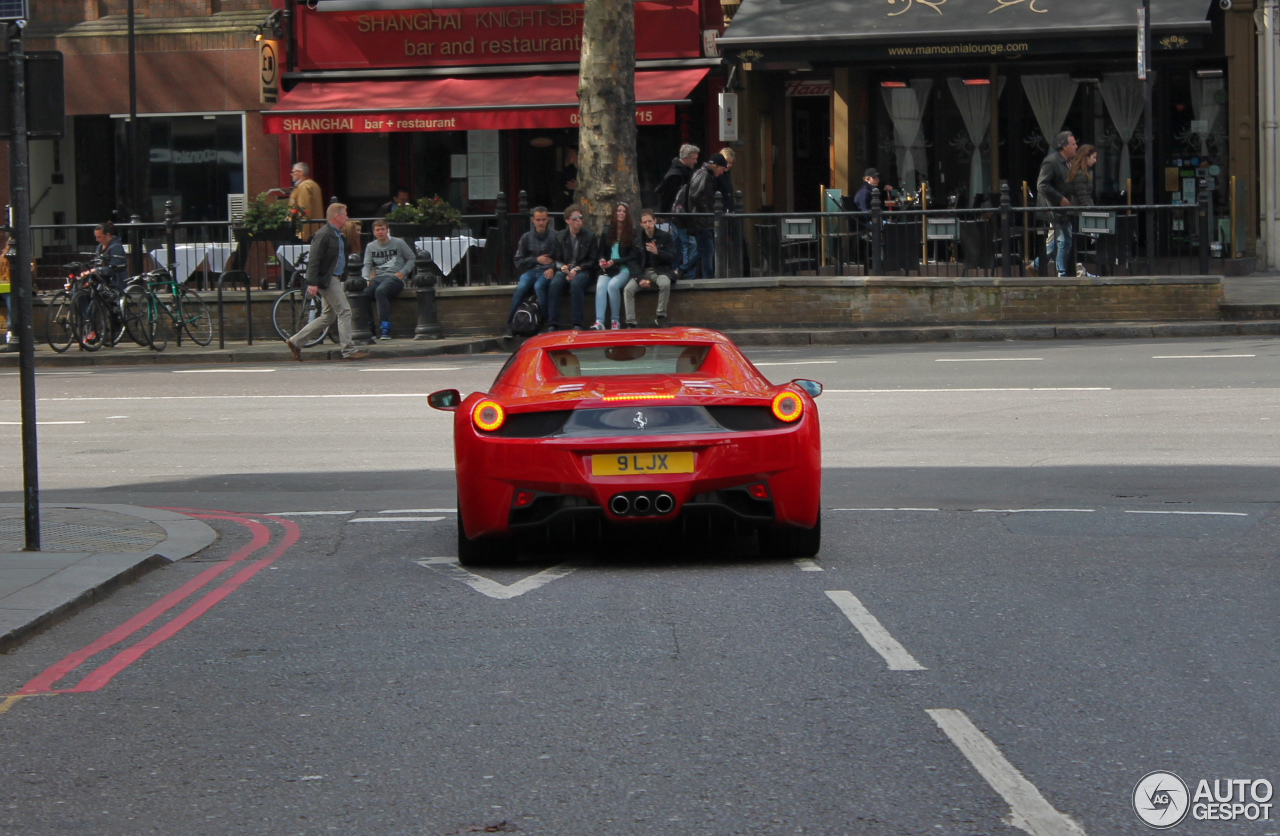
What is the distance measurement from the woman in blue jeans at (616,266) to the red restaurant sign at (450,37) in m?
7.13

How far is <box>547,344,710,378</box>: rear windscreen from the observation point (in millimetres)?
8594

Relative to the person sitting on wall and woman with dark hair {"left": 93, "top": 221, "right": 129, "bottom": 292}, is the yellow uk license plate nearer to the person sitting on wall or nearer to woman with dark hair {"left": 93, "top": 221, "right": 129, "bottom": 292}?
the person sitting on wall

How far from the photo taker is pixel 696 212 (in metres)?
23.3

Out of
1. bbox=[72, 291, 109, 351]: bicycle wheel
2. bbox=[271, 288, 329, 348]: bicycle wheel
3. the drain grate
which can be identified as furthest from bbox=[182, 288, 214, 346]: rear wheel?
the drain grate

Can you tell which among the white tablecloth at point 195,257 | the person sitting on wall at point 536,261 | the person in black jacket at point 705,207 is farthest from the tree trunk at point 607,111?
the white tablecloth at point 195,257

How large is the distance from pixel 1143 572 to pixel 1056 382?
863 cm

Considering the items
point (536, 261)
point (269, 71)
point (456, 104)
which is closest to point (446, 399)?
point (536, 261)

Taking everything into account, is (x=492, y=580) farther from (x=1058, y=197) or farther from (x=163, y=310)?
(x=163, y=310)

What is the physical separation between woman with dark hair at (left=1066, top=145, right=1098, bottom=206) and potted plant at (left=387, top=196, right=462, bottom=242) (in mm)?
8310

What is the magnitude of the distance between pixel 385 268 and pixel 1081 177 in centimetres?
938

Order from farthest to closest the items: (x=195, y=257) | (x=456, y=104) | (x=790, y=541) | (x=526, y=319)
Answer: (x=456, y=104), (x=195, y=257), (x=526, y=319), (x=790, y=541)

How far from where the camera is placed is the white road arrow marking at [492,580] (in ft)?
24.9

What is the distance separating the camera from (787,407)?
7.84 m

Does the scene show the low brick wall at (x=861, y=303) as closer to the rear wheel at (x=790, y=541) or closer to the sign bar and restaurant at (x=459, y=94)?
the sign bar and restaurant at (x=459, y=94)
